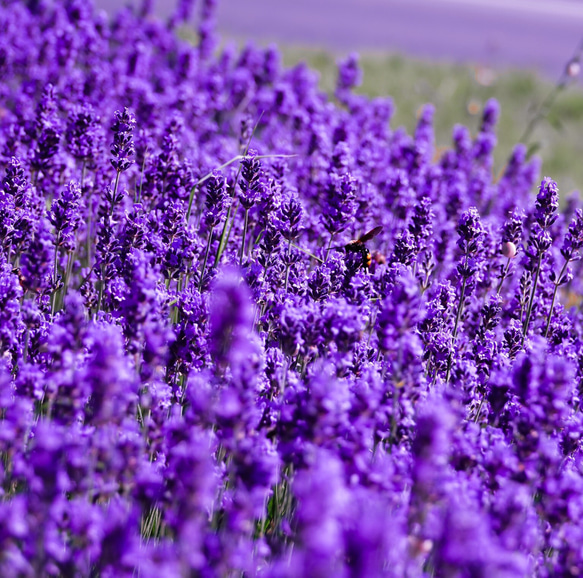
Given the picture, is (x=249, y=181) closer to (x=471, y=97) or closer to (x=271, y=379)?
(x=271, y=379)

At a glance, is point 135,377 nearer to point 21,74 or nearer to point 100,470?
point 100,470

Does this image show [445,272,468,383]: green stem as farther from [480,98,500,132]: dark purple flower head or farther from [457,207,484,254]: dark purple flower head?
[480,98,500,132]: dark purple flower head

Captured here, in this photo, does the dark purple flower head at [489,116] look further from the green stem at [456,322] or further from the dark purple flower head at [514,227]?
the green stem at [456,322]

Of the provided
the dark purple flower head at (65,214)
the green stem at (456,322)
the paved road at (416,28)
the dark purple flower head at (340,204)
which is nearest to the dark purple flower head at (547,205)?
the green stem at (456,322)

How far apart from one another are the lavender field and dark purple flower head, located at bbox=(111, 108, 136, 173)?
0.01 metres

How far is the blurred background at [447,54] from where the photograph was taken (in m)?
11.8

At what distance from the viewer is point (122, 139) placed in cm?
413

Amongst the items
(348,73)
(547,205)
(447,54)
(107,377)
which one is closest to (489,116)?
(348,73)

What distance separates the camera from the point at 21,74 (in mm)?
7520

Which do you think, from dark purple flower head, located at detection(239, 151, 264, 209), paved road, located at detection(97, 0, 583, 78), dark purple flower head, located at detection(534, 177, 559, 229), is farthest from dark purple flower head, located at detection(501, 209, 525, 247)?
paved road, located at detection(97, 0, 583, 78)

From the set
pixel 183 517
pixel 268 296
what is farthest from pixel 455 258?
pixel 183 517

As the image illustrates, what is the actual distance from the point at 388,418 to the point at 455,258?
3.16m

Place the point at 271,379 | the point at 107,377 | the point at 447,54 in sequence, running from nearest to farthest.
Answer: the point at 107,377, the point at 271,379, the point at 447,54

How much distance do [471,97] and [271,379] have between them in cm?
1060
